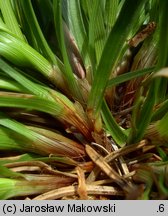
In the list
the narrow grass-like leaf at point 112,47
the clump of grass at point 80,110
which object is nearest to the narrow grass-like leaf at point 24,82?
the clump of grass at point 80,110

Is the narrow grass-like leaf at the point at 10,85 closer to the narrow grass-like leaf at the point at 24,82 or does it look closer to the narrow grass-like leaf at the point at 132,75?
the narrow grass-like leaf at the point at 24,82

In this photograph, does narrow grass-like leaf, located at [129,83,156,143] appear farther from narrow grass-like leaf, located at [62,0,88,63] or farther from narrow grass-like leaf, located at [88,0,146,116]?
narrow grass-like leaf, located at [62,0,88,63]

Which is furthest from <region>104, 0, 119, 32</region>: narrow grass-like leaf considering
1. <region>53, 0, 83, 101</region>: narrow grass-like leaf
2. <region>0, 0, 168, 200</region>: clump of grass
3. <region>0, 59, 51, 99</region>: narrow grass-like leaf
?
<region>0, 59, 51, 99</region>: narrow grass-like leaf

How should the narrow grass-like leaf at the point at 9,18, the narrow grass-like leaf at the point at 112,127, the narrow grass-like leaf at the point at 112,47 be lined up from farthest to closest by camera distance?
the narrow grass-like leaf at the point at 9,18
the narrow grass-like leaf at the point at 112,127
the narrow grass-like leaf at the point at 112,47

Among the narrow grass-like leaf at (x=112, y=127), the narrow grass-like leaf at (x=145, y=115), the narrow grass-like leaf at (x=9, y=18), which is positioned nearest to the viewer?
the narrow grass-like leaf at (x=145, y=115)

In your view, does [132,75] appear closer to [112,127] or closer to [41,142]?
A: [112,127]

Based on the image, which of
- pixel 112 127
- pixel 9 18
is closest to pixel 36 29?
pixel 9 18

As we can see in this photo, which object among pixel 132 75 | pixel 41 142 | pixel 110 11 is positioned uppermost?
pixel 110 11

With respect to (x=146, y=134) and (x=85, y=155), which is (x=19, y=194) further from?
(x=146, y=134)

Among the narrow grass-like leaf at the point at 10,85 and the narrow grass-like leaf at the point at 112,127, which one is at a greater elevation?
the narrow grass-like leaf at the point at 10,85
